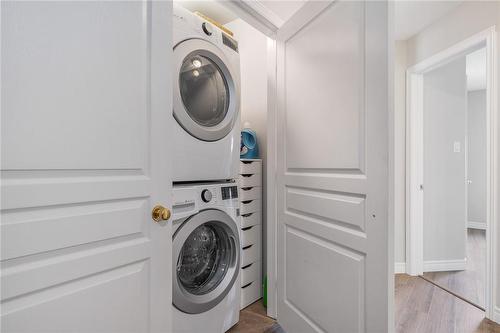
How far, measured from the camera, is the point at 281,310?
5.67 feet

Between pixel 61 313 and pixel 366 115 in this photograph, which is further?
pixel 366 115

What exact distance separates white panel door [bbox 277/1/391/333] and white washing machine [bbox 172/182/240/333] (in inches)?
13.3

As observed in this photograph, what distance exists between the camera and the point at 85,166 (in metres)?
0.81

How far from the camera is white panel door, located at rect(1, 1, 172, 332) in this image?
69 cm

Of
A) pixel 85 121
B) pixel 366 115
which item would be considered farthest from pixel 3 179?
pixel 366 115

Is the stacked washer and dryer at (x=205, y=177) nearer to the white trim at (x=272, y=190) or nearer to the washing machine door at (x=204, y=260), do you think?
the washing machine door at (x=204, y=260)

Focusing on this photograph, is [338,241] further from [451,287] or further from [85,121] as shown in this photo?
[451,287]

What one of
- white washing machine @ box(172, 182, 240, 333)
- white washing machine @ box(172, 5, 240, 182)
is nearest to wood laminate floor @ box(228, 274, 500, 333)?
white washing machine @ box(172, 182, 240, 333)

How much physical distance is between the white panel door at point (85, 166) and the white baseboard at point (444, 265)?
282cm

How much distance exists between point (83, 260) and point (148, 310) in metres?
0.34

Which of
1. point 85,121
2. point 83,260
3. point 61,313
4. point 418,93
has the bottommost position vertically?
point 61,313

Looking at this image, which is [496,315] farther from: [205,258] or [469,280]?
[205,258]

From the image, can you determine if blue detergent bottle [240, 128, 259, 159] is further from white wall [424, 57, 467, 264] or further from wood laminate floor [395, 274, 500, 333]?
white wall [424, 57, 467, 264]

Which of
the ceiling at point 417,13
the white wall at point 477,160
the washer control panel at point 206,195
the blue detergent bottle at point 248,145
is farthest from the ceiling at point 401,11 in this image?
the white wall at point 477,160
